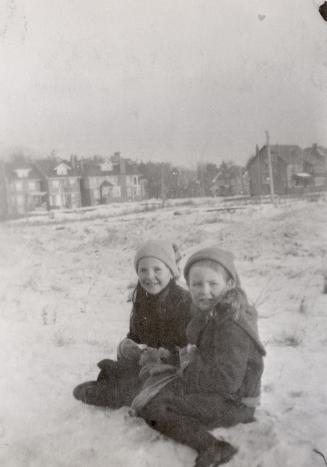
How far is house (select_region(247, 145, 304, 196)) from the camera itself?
7.53 feet

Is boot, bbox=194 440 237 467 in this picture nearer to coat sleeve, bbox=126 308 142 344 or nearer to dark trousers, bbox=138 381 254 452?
dark trousers, bbox=138 381 254 452

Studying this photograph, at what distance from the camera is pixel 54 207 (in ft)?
8.27

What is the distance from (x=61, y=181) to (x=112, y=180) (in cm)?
31

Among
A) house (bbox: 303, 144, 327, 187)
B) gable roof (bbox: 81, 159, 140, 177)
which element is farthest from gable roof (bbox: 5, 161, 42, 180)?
house (bbox: 303, 144, 327, 187)

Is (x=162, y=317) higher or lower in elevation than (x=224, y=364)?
higher

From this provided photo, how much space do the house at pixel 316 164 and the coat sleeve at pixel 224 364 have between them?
36.4 inches

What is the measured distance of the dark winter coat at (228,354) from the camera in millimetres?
1798

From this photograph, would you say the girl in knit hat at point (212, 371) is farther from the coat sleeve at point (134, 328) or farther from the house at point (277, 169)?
the house at point (277, 169)

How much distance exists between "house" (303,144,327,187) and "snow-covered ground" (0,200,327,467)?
5.3 inches

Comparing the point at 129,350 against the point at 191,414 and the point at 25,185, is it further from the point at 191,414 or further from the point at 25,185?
the point at 25,185

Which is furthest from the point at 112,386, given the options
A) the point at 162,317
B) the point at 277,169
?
the point at 277,169

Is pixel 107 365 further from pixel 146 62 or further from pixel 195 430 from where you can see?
pixel 146 62

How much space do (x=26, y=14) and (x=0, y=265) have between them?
53.4 inches

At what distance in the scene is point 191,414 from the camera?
1853 mm
